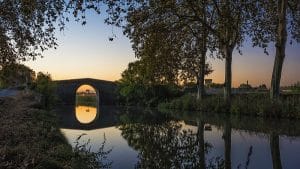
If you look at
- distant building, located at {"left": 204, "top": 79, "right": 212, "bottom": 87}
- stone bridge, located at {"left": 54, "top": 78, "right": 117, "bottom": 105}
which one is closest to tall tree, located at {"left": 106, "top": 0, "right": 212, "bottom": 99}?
distant building, located at {"left": 204, "top": 79, "right": 212, "bottom": 87}

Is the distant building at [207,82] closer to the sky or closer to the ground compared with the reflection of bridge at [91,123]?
closer to the sky

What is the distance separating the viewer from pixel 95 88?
84.8 m

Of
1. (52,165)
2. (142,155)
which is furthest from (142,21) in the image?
(52,165)

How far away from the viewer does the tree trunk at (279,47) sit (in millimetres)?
28406

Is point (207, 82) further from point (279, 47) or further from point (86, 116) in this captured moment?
point (279, 47)

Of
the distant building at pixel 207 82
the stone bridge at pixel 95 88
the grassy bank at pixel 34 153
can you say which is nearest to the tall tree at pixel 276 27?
the grassy bank at pixel 34 153

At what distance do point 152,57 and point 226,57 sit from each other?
565cm

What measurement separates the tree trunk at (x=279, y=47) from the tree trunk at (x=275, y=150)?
1241 cm

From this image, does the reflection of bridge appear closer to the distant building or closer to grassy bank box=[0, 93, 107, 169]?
grassy bank box=[0, 93, 107, 169]

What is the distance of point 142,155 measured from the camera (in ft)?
40.6

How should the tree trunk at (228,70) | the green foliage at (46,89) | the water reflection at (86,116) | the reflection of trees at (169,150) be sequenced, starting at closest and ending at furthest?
1. the reflection of trees at (169,150)
2. the water reflection at (86,116)
3. the tree trunk at (228,70)
4. the green foliage at (46,89)

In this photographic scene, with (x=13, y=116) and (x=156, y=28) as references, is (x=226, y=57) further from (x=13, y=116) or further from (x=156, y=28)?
(x=13, y=116)

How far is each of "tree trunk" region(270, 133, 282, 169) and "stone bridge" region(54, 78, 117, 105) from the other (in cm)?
6613

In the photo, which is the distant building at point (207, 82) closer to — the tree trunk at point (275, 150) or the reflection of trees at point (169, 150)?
the reflection of trees at point (169, 150)
